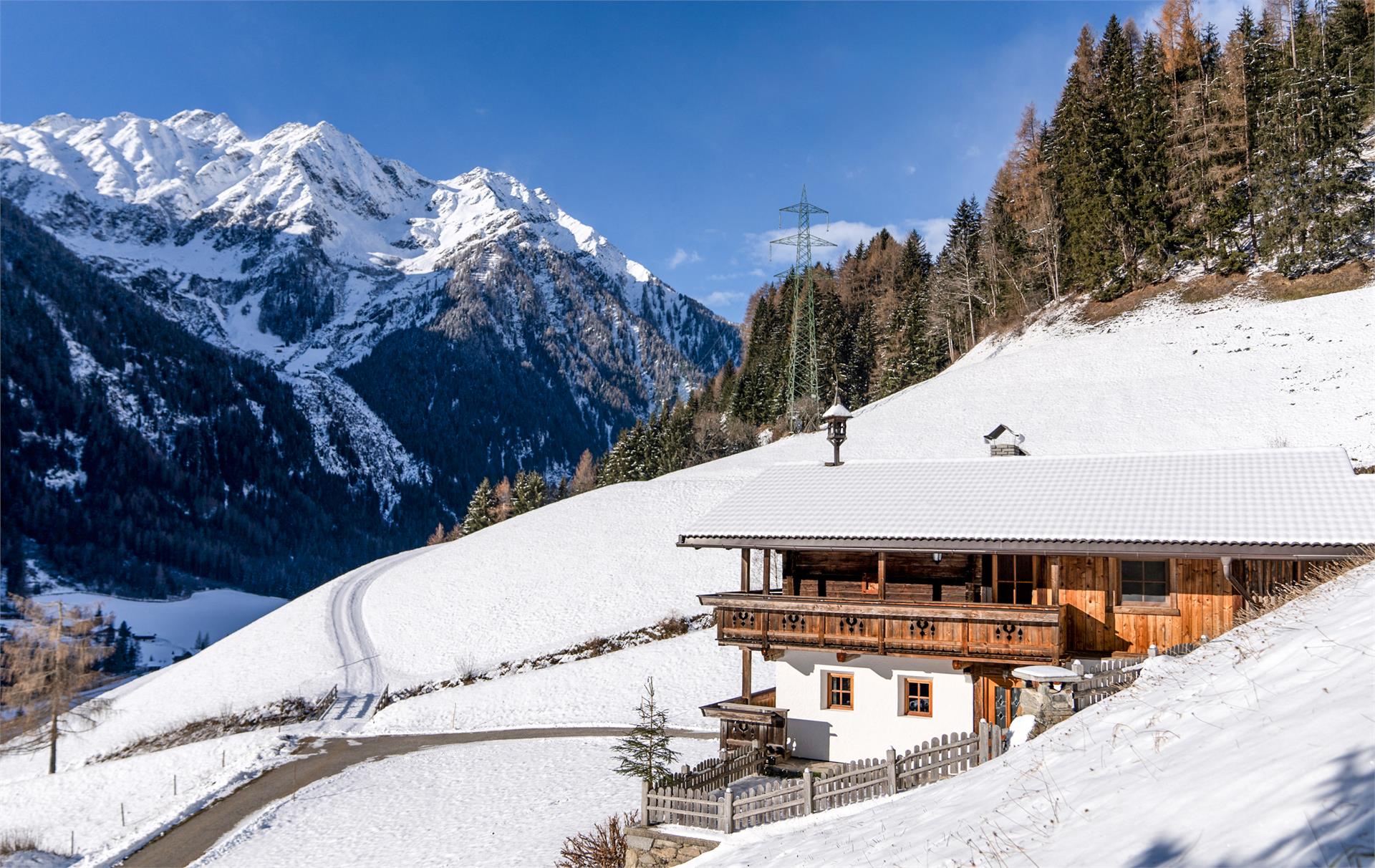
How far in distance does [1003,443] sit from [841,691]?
1109 centimetres

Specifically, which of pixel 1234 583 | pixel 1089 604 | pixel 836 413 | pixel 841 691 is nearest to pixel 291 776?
pixel 841 691

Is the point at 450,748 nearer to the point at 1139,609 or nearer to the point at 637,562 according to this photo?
the point at 637,562

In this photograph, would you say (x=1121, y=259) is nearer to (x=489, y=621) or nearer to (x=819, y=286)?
(x=819, y=286)

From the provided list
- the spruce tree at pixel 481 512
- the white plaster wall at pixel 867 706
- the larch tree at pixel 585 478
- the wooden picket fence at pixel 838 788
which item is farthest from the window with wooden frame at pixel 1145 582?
the larch tree at pixel 585 478

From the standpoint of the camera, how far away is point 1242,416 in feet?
152

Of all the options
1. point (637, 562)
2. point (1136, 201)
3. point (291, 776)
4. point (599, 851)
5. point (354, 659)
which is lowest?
point (291, 776)

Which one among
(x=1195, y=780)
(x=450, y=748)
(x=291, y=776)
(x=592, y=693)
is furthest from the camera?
(x=592, y=693)

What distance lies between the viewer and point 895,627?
790 inches

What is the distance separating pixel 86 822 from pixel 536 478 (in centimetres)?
5929

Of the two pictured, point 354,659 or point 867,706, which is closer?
point 867,706

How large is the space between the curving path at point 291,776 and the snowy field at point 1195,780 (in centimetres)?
1877

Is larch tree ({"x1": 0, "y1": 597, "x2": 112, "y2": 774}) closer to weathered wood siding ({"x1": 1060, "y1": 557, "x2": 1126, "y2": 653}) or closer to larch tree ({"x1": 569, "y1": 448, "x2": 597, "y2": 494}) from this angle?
weathered wood siding ({"x1": 1060, "y1": 557, "x2": 1126, "y2": 653})

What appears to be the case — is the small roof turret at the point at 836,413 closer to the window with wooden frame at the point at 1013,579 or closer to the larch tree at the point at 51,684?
the window with wooden frame at the point at 1013,579

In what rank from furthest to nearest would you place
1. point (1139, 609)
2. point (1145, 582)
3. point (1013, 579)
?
point (1013, 579)
point (1145, 582)
point (1139, 609)
